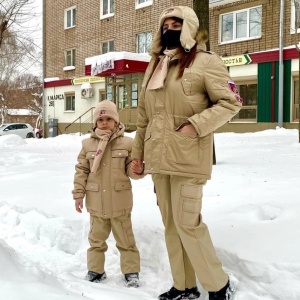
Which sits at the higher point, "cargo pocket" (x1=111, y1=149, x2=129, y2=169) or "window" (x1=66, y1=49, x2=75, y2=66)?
"window" (x1=66, y1=49, x2=75, y2=66)

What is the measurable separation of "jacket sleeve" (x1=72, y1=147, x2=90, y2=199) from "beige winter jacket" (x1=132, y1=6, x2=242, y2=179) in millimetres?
843

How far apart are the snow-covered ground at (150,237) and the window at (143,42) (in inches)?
638

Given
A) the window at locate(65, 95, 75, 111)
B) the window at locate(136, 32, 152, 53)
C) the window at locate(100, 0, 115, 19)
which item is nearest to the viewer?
the window at locate(136, 32, 152, 53)

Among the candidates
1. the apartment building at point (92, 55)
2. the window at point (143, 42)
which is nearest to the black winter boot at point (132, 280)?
the apartment building at point (92, 55)

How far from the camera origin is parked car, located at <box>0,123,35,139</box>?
2819cm

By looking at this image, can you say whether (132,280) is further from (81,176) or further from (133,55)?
(133,55)

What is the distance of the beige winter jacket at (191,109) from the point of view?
2.61m

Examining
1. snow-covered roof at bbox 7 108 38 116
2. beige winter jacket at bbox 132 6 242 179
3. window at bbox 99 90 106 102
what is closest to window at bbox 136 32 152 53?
window at bbox 99 90 106 102

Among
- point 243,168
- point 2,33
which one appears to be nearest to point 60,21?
point 2,33

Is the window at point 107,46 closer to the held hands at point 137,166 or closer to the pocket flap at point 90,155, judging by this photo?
the pocket flap at point 90,155

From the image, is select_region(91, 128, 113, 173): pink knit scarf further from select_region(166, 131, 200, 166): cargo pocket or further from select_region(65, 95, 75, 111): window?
select_region(65, 95, 75, 111): window

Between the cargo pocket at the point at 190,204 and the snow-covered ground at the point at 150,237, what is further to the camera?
the cargo pocket at the point at 190,204

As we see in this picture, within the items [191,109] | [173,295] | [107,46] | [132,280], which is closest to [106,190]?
[132,280]

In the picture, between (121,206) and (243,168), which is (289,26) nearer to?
(243,168)
